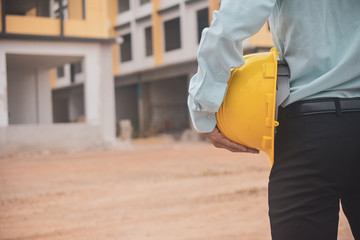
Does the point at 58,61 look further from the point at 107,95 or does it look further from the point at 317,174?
the point at 317,174

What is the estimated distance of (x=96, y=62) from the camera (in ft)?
50.9

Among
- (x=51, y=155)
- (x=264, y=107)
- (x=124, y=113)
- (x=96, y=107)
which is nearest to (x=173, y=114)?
(x=124, y=113)

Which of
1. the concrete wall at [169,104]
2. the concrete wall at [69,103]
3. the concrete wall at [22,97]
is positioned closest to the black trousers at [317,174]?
the concrete wall at [22,97]

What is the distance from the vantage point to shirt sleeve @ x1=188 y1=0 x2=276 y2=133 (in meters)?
1.44

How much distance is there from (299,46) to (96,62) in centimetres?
1444

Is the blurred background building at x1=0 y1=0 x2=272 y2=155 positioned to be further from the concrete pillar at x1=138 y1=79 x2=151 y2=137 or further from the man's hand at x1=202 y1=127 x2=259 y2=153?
the man's hand at x1=202 y1=127 x2=259 y2=153

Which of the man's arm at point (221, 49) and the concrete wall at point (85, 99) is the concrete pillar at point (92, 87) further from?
the man's arm at point (221, 49)

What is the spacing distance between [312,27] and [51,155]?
13.1 metres

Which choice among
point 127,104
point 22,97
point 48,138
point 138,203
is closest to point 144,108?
point 127,104

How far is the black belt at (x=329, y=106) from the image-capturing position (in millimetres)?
1446

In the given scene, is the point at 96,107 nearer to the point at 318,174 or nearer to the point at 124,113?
the point at 124,113

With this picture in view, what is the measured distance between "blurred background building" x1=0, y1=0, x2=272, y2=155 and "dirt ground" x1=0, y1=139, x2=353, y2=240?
16.6ft

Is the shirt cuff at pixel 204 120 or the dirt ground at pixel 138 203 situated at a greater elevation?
the shirt cuff at pixel 204 120

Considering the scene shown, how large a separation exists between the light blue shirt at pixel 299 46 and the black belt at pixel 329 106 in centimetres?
2
